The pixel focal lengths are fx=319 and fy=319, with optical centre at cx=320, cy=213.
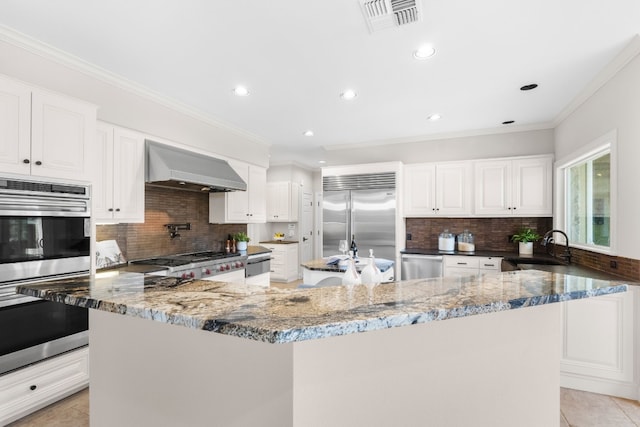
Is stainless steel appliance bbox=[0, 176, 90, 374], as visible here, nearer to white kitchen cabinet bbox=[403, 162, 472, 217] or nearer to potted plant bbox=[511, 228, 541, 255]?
white kitchen cabinet bbox=[403, 162, 472, 217]

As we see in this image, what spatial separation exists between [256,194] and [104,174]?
2231 mm

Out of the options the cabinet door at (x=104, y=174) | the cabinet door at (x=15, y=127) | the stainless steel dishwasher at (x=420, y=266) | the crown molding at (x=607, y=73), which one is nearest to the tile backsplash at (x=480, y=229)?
the stainless steel dishwasher at (x=420, y=266)

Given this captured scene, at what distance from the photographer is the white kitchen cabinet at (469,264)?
166 inches

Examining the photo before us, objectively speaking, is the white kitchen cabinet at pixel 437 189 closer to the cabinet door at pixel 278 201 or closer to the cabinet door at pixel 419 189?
the cabinet door at pixel 419 189

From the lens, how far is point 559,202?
13.3ft

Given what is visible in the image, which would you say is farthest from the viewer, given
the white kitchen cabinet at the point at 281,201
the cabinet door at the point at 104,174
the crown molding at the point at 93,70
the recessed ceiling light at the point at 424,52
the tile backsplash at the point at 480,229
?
the white kitchen cabinet at the point at 281,201

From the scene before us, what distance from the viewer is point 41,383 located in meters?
2.20

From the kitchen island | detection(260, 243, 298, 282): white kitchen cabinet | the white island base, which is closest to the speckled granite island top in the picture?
the kitchen island

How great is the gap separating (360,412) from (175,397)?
63cm

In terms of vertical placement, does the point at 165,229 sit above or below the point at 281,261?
above

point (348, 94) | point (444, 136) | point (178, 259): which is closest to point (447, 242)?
point (444, 136)

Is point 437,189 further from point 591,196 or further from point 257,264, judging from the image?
point 257,264

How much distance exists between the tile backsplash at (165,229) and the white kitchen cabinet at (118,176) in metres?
0.27

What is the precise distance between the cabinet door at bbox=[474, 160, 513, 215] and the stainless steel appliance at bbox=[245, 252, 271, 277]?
315cm
